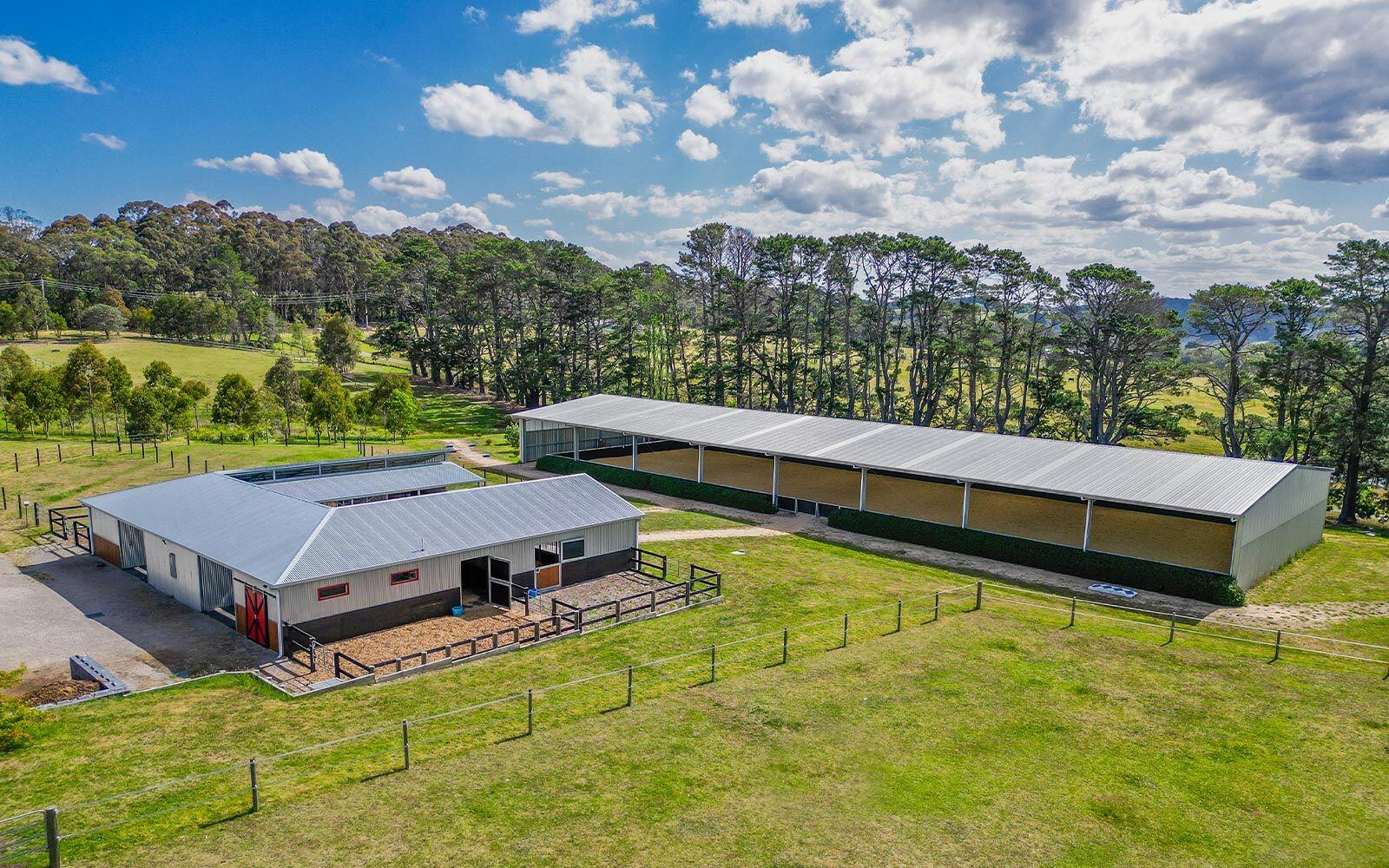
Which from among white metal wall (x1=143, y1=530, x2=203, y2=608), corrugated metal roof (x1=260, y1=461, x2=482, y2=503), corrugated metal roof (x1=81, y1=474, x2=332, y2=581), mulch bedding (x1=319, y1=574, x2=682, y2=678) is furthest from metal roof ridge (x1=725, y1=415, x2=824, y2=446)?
white metal wall (x1=143, y1=530, x2=203, y2=608)

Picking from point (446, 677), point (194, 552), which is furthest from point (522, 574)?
point (194, 552)

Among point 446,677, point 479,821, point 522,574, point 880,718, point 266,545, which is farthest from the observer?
point 522,574

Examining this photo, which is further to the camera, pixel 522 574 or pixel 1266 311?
pixel 1266 311

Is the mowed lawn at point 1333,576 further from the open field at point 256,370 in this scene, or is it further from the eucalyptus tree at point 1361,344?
the open field at point 256,370

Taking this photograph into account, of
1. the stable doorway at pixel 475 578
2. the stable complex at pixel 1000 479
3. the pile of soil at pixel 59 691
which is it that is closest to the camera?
the pile of soil at pixel 59 691

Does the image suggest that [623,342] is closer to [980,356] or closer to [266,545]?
[980,356]

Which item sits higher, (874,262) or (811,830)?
(874,262)

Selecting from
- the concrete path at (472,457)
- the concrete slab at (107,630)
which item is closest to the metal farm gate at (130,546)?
the concrete slab at (107,630)
